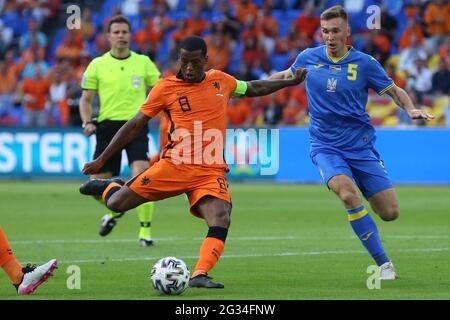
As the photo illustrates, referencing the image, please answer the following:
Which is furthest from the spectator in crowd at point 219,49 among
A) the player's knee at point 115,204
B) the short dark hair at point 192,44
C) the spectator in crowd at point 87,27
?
the short dark hair at point 192,44

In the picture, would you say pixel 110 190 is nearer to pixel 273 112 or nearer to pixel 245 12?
pixel 273 112

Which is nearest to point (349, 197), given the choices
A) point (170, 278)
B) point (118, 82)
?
point (170, 278)

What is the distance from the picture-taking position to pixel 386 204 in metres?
10.3

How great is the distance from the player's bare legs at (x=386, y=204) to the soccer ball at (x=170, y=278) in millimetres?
2254

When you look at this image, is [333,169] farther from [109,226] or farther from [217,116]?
[109,226]

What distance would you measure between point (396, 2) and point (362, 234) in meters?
18.9

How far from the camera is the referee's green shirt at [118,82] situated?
14.0m

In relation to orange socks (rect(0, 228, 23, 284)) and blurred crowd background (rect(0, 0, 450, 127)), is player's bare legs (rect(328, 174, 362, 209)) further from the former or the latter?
blurred crowd background (rect(0, 0, 450, 127))

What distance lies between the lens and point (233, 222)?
1667cm

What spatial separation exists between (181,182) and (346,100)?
1.83m

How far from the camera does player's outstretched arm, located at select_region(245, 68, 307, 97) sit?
10.0m

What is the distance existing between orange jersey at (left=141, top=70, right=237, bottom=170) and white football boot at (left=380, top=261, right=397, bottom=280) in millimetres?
1758

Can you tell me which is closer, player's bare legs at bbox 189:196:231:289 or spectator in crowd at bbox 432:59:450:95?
player's bare legs at bbox 189:196:231:289

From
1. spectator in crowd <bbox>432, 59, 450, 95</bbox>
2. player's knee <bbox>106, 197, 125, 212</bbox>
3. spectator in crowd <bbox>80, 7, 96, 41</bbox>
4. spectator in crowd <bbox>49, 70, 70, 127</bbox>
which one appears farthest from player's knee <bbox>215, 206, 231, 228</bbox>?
spectator in crowd <bbox>80, 7, 96, 41</bbox>
